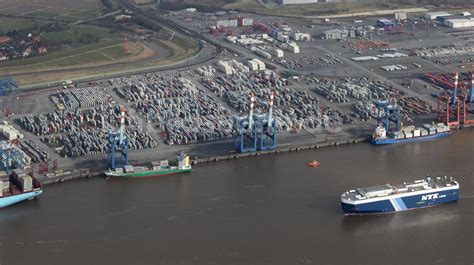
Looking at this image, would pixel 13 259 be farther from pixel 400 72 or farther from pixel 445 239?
pixel 400 72

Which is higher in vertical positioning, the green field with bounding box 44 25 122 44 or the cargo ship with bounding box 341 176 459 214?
the green field with bounding box 44 25 122 44

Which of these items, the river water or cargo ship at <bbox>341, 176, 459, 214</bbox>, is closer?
the river water

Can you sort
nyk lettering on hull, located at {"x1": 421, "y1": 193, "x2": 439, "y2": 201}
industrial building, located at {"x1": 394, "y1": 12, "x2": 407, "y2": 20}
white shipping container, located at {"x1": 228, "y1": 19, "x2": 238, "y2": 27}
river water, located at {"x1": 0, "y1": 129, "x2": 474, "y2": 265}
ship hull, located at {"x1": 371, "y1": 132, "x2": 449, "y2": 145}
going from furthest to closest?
industrial building, located at {"x1": 394, "y1": 12, "x2": 407, "y2": 20} → white shipping container, located at {"x1": 228, "y1": 19, "x2": 238, "y2": 27} → ship hull, located at {"x1": 371, "y1": 132, "x2": 449, "y2": 145} → nyk lettering on hull, located at {"x1": 421, "y1": 193, "x2": 439, "y2": 201} → river water, located at {"x1": 0, "y1": 129, "x2": 474, "y2": 265}

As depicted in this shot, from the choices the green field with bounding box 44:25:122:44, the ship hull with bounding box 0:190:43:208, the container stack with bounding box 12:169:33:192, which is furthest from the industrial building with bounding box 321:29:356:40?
the ship hull with bounding box 0:190:43:208

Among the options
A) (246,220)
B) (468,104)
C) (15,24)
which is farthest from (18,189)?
(15,24)

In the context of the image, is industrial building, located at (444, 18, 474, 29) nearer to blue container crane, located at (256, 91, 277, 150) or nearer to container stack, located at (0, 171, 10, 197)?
blue container crane, located at (256, 91, 277, 150)

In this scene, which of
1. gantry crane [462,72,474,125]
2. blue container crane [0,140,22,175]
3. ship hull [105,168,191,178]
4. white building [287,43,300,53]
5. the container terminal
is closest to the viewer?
blue container crane [0,140,22,175]

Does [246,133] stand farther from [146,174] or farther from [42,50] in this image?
[42,50]

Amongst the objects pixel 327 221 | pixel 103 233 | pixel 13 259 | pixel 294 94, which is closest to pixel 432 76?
pixel 294 94
